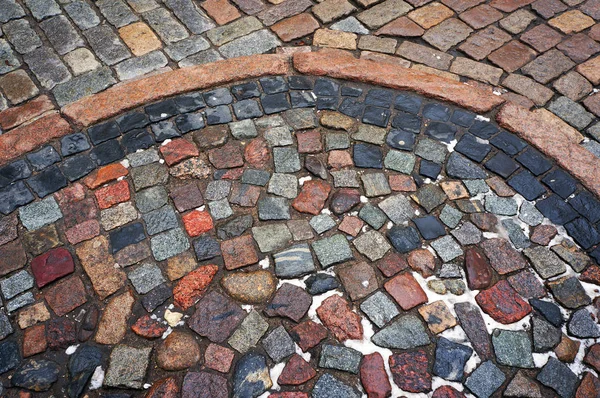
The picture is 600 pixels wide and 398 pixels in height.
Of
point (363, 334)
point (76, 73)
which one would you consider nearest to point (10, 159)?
point (76, 73)

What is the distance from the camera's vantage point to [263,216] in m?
2.85

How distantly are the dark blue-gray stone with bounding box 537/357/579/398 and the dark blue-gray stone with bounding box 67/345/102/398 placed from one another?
6.39 feet

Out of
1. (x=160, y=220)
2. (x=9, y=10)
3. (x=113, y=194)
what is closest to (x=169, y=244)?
(x=160, y=220)

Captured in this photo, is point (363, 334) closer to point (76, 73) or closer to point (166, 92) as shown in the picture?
point (166, 92)

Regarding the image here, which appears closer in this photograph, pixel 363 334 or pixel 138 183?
pixel 363 334

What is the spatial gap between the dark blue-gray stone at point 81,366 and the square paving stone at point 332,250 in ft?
3.67

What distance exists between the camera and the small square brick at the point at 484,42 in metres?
3.72

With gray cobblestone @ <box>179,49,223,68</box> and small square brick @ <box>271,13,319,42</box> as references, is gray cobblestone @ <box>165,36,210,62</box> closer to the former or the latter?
gray cobblestone @ <box>179,49,223,68</box>

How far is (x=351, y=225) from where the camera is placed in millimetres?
2812

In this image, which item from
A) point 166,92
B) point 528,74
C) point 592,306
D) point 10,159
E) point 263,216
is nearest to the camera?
point 592,306

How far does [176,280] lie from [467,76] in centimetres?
233

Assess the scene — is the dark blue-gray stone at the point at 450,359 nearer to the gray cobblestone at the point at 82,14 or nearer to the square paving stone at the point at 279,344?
the square paving stone at the point at 279,344

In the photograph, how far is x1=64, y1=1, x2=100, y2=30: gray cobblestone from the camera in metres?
3.83

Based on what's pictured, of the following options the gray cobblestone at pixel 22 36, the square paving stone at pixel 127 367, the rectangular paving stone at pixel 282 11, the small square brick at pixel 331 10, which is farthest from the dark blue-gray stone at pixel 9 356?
the small square brick at pixel 331 10
